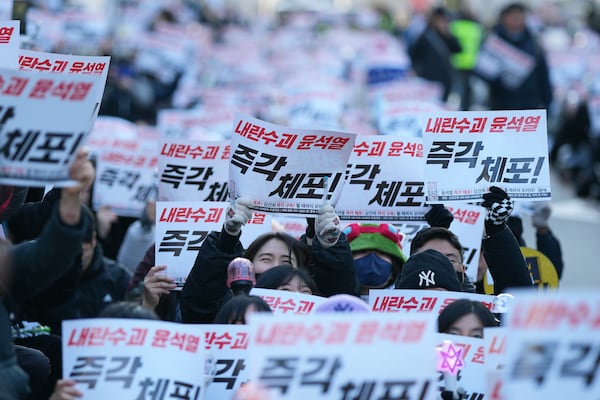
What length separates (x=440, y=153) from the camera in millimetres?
7320

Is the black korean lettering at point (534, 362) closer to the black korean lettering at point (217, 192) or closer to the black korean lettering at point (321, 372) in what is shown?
the black korean lettering at point (321, 372)

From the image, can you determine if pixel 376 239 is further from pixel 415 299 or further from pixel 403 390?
pixel 403 390

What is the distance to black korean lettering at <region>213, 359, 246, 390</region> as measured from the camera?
237 inches

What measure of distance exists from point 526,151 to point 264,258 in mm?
1474

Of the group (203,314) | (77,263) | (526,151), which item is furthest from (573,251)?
(77,263)

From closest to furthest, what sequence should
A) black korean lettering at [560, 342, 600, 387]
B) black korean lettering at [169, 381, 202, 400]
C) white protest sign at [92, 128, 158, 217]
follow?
black korean lettering at [560, 342, 600, 387], black korean lettering at [169, 381, 202, 400], white protest sign at [92, 128, 158, 217]

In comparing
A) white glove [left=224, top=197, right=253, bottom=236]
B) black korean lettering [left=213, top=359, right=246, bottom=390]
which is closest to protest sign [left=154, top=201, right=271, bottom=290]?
A: white glove [left=224, top=197, right=253, bottom=236]

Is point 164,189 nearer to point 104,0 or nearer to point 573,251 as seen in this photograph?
point 573,251

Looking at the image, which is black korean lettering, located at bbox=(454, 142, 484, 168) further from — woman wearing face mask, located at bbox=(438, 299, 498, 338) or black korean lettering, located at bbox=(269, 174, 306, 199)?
woman wearing face mask, located at bbox=(438, 299, 498, 338)

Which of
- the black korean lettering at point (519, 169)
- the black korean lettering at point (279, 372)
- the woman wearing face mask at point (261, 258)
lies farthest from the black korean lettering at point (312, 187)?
the black korean lettering at point (279, 372)

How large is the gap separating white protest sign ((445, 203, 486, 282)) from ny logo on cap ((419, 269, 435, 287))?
1.38 meters

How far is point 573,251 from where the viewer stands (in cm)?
1513

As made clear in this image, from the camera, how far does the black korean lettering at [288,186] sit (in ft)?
23.1

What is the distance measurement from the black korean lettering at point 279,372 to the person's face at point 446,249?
2.77 meters
